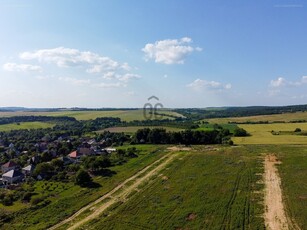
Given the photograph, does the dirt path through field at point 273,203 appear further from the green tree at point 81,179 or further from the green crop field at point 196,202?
the green tree at point 81,179

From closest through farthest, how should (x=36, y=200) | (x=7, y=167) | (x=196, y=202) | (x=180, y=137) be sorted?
(x=196, y=202) → (x=36, y=200) → (x=7, y=167) → (x=180, y=137)

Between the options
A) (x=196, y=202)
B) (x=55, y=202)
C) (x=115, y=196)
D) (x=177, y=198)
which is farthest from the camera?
(x=115, y=196)

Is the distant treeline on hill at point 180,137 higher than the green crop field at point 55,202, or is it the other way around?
the distant treeline on hill at point 180,137

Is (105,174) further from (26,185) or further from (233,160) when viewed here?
(233,160)

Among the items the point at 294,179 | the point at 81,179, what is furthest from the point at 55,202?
the point at 294,179

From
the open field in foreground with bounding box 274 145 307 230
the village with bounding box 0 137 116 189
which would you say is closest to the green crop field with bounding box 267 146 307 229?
the open field in foreground with bounding box 274 145 307 230

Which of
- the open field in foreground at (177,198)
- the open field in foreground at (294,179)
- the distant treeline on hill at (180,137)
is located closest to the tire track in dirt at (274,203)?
the open field in foreground at (177,198)

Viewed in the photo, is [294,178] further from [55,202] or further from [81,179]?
[55,202]
